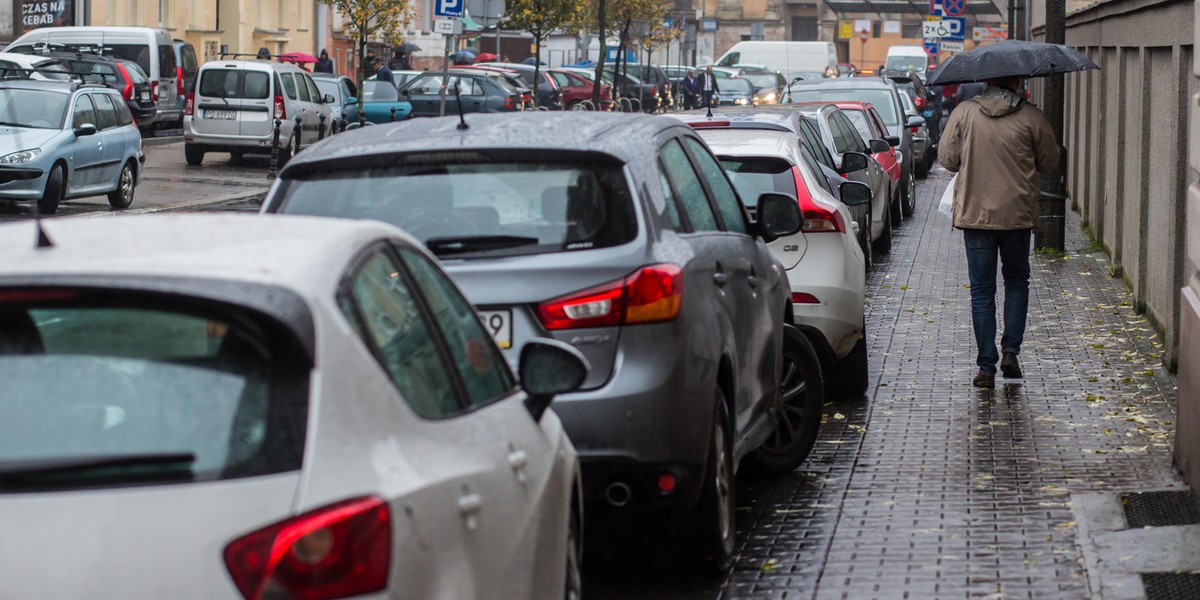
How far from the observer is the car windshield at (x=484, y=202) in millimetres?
5680

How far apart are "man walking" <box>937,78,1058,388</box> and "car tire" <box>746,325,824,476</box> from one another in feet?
7.28

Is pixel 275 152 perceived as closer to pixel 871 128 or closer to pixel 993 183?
pixel 871 128

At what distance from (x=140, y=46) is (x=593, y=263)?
3406cm

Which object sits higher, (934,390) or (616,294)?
(616,294)

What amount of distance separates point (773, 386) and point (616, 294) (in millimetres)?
2097

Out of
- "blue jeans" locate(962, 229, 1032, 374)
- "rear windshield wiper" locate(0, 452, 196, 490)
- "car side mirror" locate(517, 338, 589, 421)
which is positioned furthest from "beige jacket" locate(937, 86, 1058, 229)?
"rear windshield wiper" locate(0, 452, 196, 490)

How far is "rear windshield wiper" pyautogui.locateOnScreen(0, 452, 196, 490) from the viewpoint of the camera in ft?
9.57

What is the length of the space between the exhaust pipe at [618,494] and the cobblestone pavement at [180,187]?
1660 cm

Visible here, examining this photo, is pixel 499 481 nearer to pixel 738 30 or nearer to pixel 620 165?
pixel 620 165

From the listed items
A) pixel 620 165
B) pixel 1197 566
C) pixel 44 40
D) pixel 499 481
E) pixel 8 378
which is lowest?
pixel 1197 566

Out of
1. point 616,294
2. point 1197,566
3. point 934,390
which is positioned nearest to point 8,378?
point 616,294

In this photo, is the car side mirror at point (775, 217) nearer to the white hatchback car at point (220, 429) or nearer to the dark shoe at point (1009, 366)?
the dark shoe at point (1009, 366)

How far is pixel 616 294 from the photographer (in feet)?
18.1

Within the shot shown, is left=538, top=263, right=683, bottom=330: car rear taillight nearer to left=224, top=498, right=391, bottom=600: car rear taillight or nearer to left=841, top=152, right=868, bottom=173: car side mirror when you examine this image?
left=224, top=498, right=391, bottom=600: car rear taillight
